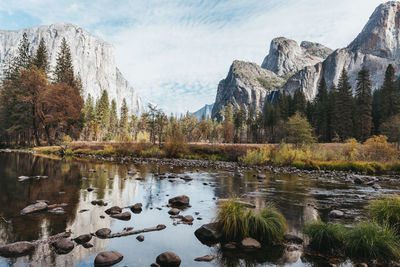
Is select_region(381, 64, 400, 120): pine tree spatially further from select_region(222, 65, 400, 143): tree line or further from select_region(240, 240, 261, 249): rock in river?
select_region(240, 240, 261, 249): rock in river

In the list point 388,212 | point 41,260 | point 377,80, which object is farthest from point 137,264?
point 377,80

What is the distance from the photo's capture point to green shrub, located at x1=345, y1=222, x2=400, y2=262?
5.39 metres

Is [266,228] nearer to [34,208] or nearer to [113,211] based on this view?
[113,211]

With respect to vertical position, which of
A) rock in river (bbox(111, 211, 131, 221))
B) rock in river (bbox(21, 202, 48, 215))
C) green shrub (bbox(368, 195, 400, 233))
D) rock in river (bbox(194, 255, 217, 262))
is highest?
green shrub (bbox(368, 195, 400, 233))

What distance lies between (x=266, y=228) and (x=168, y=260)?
2.72 metres

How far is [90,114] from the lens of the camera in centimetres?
9025

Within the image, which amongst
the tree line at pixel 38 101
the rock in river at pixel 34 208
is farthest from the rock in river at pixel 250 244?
the tree line at pixel 38 101

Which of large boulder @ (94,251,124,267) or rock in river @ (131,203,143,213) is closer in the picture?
large boulder @ (94,251,124,267)

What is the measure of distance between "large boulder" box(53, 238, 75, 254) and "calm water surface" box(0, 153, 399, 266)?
17cm

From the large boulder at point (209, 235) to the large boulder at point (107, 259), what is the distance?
2261 mm

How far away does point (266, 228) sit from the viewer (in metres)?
6.48

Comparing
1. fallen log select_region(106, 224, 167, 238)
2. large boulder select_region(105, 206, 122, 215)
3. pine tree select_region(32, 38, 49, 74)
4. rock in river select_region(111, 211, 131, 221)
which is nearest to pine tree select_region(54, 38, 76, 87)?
pine tree select_region(32, 38, 49, 74)

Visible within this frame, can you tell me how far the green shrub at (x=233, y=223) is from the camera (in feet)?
21.4

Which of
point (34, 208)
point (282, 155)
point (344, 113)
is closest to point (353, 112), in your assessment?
point (344, 113)
